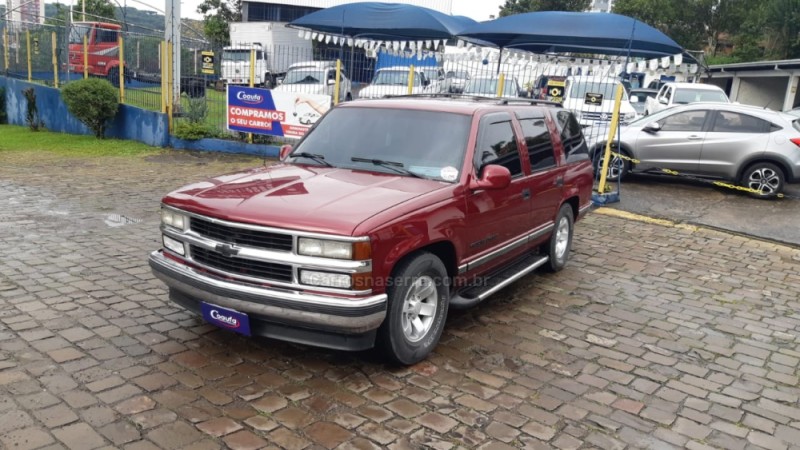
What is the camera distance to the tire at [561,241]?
21.3 feet

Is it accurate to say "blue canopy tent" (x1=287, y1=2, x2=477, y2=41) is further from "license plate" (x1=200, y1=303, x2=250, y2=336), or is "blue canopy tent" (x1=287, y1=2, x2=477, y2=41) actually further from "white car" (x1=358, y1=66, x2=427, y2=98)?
"license plate" (x1=200, y1=303, x2=250, y2=336)

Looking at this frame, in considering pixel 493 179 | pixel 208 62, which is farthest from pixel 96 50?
pixel 493 179

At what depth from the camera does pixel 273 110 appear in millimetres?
12961

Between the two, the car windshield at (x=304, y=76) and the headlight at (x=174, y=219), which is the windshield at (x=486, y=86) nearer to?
the car windshield at (x=304, y=76)

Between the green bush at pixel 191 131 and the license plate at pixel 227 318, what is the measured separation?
415 inches

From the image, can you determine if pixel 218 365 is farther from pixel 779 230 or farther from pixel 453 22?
pixel 453 22

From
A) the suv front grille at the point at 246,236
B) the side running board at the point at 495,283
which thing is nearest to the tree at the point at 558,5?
the side running board at the point at 495,283

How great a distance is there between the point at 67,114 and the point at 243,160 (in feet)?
20.2

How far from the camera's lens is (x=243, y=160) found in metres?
13.2

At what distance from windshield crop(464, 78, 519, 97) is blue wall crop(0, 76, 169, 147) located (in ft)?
23.0

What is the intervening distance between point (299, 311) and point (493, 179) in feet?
5.91

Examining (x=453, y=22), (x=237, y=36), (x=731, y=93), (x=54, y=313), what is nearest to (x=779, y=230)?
(x=54, y=313)

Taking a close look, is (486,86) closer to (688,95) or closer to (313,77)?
(313,77)

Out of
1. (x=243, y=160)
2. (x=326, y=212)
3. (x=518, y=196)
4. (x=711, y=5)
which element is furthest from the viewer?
(x=711, y=5)
